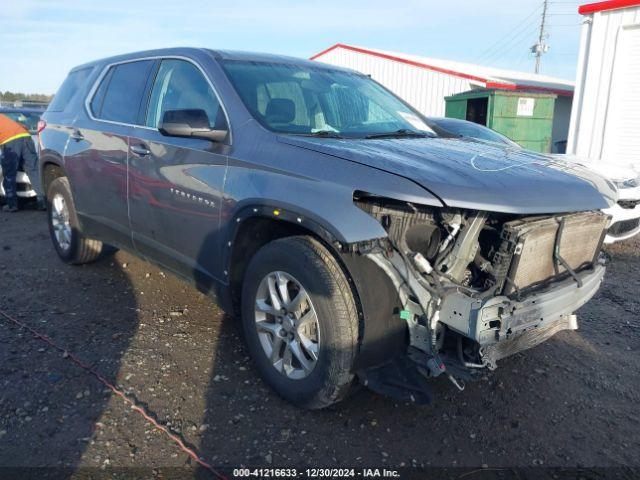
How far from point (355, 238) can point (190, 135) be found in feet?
4.27

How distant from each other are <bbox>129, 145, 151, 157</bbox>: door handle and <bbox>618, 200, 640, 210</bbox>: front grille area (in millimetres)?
5043

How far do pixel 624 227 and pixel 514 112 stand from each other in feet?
30.7

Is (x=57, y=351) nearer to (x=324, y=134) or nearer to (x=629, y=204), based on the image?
(x=324, y=134)

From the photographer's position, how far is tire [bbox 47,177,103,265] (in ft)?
16.1

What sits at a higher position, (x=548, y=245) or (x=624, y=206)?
(x=548, y=245)

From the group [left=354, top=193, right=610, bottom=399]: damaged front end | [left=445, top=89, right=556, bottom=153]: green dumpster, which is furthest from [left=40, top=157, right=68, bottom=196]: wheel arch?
[left=445, top=89, right=556, bottom=153]: green dumpster

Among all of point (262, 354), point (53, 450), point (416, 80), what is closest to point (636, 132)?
point (416, 80)

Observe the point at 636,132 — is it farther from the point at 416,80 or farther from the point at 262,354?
the point at 262,354

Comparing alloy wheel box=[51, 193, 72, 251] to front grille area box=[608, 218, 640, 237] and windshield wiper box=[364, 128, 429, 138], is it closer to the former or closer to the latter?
windshield wiper box=[364, 128, 429, 138]

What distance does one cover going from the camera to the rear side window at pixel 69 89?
4834mm

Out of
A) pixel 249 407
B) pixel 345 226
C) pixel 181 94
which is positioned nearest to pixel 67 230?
pixel 181 94

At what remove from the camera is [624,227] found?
5883 mm

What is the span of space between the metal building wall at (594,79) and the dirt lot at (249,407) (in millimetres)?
7979

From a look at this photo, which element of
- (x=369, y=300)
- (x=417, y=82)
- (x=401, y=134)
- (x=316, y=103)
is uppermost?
(x=417, y=82)
